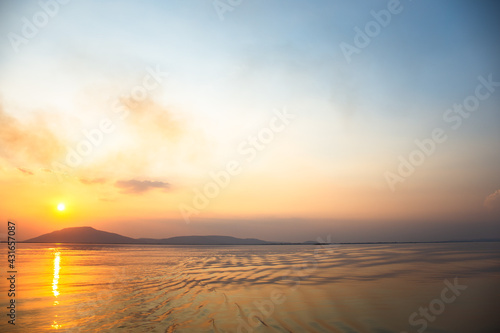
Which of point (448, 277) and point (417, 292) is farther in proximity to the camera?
point (448, 277)

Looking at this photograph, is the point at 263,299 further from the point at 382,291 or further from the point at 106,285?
the point at 106,285

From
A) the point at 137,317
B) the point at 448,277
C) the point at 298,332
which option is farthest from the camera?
the point at 448,277

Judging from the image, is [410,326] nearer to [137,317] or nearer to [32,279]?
[137,317]

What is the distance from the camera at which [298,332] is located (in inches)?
552

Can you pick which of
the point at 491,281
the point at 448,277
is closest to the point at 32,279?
the point at 448,277

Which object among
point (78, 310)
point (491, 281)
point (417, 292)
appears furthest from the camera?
point (491, 281)

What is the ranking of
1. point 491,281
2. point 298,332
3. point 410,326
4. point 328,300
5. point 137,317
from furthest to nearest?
point 491,281
point 328,300
point 137,317
point 410,326
point 298,332

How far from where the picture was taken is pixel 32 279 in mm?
31312

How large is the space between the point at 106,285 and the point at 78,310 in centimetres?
992

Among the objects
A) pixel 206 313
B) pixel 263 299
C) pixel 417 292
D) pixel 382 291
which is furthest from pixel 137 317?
pixel 417 292

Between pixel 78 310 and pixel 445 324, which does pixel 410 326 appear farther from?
pixel 78 310

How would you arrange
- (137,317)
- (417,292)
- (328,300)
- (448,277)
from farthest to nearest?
(448,277), (417,292), (328,300), (137,317)

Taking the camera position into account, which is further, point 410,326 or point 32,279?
point 32,279

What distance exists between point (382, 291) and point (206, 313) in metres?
13.6
